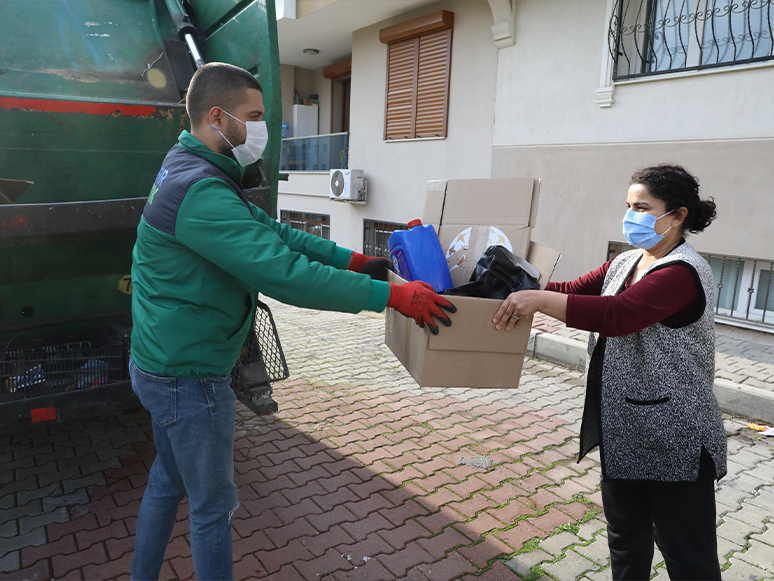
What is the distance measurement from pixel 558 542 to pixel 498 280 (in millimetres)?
1357

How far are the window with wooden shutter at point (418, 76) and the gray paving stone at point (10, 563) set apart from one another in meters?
7.94

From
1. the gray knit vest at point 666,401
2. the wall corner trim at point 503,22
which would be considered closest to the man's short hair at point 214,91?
the gray knit vest at point 666,401

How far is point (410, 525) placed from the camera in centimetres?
284

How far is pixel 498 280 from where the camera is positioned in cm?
224

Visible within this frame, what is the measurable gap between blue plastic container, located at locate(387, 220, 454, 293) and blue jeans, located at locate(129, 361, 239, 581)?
84cm

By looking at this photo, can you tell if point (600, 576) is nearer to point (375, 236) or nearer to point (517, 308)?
point (517, 308)

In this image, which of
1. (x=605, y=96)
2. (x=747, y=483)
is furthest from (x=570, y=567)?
(x=605, y=96)

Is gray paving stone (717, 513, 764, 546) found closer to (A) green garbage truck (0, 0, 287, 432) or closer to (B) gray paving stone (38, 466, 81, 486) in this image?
(A) green garbage truck (0, 0, 287, 432)

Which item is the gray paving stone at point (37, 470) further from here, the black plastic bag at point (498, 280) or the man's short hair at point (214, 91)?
the black plastic bag at point (498, 280)

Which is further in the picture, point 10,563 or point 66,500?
point 66,500

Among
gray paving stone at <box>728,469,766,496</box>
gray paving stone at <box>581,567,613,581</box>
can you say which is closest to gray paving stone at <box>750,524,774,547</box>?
gray paving stone at <box>728,469,766,496</box>

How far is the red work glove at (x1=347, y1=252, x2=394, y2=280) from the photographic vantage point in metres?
2.53

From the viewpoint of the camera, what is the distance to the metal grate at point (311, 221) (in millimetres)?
12664

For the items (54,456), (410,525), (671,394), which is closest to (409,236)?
(671,394)
